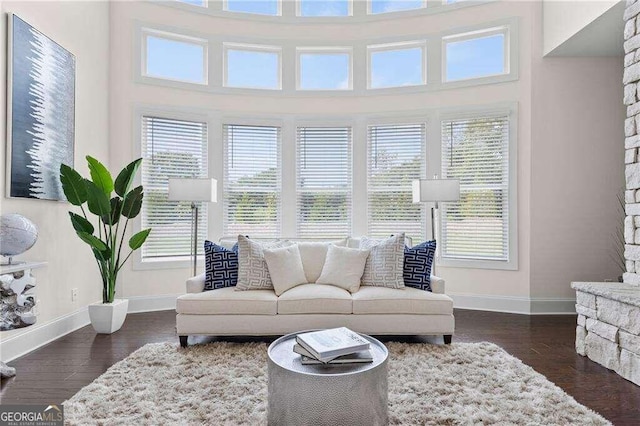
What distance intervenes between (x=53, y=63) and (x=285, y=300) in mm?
3066

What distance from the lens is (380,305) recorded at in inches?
134

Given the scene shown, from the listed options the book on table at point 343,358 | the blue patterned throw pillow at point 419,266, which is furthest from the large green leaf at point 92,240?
the blue patterned throw pillow at point 419,266

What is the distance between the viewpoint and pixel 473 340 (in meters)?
3.63

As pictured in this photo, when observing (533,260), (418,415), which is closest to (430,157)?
(533,260)

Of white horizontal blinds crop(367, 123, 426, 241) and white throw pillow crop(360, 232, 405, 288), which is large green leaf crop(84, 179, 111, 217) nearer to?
white throw pillow crop(360, 232, 405, 288)

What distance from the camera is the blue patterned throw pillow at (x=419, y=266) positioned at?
3.69 metres

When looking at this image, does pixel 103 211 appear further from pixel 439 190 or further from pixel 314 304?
pixel 439 190

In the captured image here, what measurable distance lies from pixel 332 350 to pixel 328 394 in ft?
0.74

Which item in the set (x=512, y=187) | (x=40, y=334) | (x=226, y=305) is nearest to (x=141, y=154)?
(x=40, y=334)

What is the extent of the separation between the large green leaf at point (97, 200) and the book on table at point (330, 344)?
2.54 metres

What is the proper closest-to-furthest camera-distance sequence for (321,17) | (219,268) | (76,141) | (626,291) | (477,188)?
1. (626,291)
2. (219,268)
3. (76,141)
4. (477,188)
5. (321,17)

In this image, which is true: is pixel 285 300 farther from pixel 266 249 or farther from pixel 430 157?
pixel 430 157

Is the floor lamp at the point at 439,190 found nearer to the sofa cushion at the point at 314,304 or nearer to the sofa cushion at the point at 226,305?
the sofa cushion at the point at 314,304

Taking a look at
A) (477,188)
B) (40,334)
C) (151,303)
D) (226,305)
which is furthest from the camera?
(477,188)
